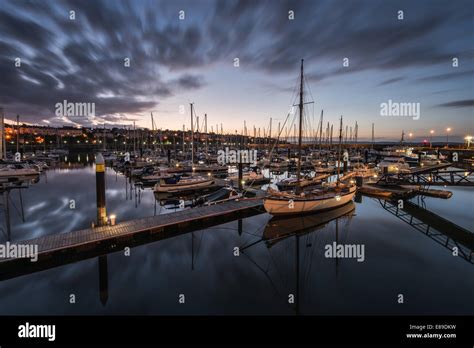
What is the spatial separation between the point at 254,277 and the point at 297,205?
8.26 m

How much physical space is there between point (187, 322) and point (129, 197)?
2194 centimetres

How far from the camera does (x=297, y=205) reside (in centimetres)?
1869

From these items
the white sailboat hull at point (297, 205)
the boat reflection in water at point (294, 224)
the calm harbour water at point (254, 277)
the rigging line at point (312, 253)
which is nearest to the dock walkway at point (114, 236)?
the calm harbour water at point (254, 277)

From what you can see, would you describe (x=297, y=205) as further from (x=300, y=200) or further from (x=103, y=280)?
(x=103, y=280)

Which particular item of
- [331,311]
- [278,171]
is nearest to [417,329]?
[331,311]

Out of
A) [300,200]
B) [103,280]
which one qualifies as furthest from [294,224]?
[103,280]

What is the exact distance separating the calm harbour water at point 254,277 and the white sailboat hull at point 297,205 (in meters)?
1.63

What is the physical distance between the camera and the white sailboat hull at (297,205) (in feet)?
59.9

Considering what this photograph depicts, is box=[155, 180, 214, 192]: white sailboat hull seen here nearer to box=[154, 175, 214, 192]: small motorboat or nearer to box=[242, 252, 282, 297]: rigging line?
box=[154, 175, 214, 192]: small motorboat

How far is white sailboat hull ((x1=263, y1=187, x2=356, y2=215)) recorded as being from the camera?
18250mm

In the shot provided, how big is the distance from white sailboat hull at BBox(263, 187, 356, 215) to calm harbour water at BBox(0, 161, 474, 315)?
1.63m

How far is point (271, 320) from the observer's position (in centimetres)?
898

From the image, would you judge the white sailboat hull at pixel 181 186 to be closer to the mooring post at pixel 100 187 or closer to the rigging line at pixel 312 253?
the mooring post at pixel 100 187

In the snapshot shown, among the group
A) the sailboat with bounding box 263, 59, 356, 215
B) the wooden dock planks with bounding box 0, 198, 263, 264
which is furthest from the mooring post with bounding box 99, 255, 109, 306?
the sailboat with bounding box 263, 59, 356, 215
